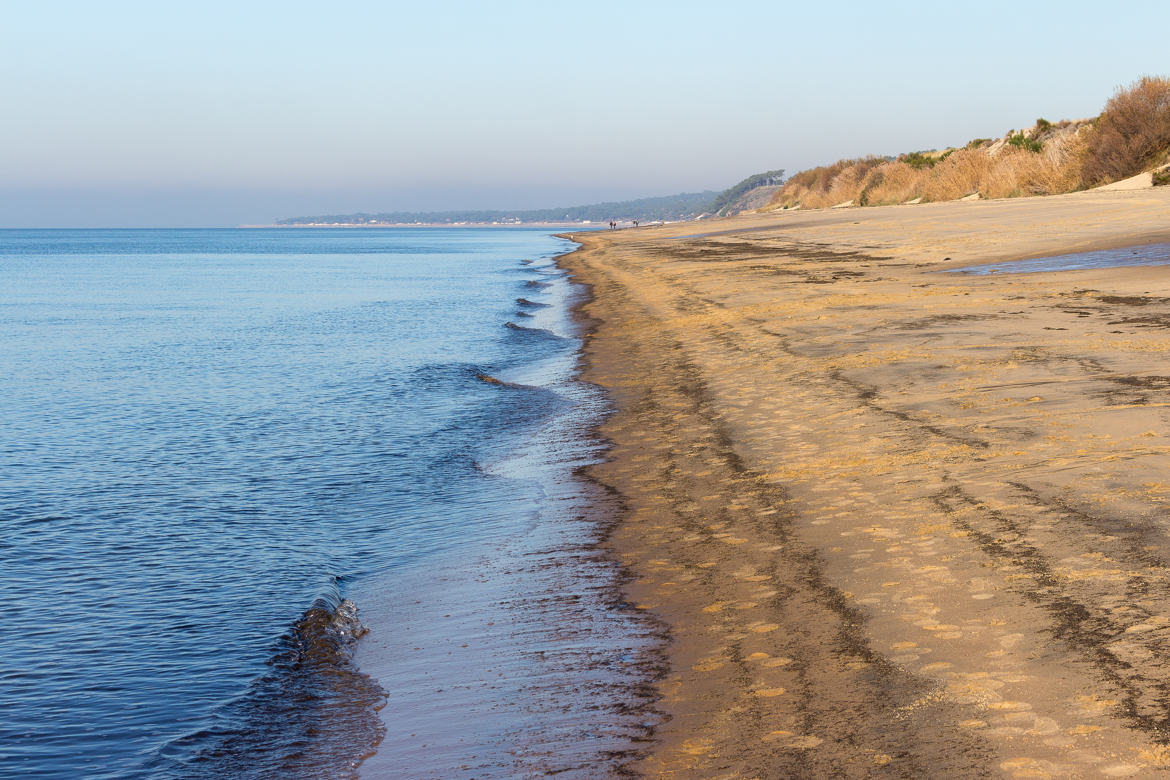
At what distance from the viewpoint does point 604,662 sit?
5.09 metres

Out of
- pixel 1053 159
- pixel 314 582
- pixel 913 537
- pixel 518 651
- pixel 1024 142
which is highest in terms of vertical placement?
pixel 1024 142

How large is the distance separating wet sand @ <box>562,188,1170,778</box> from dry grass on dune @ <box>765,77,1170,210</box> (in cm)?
2904

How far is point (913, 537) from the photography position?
6.01m

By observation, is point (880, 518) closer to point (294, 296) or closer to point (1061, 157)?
point (294, 296)

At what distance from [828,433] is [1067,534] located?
352cm

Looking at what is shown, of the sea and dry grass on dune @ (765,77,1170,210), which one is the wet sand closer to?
the sea

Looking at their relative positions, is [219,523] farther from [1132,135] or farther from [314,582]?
[1132,135]

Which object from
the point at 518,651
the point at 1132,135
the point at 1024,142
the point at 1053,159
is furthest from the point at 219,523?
the point at 1024,142

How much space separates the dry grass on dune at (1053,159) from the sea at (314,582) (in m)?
33.4

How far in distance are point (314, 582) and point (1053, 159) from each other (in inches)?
1829

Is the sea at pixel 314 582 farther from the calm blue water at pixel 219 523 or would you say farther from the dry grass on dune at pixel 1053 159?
the dry grass on dune at pixel 1053 159

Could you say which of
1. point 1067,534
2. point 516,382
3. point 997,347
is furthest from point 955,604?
point 516,382

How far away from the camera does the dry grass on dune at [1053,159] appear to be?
39.8m

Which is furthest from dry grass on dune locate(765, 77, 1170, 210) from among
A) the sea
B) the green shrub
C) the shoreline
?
the shoreline
